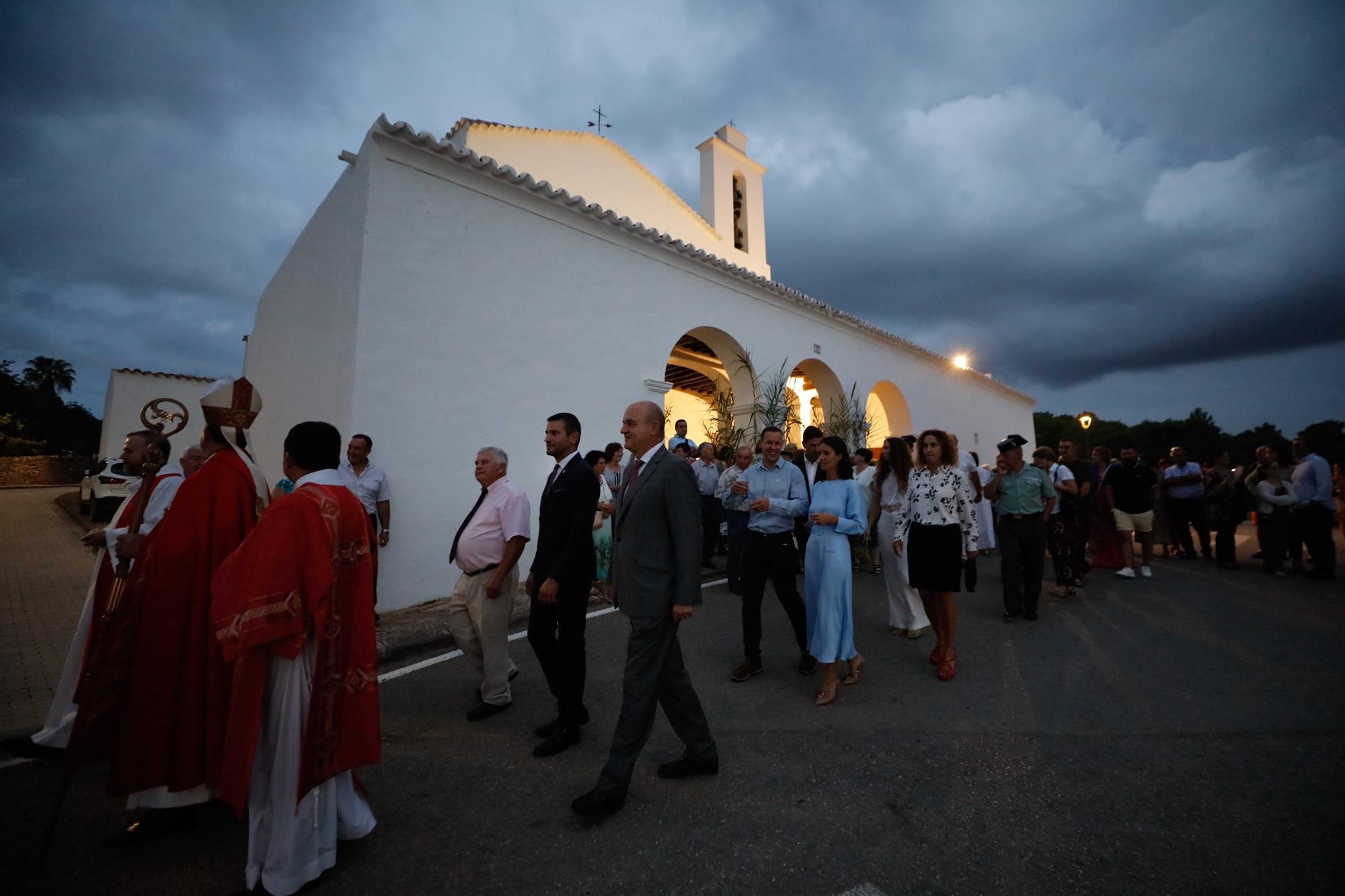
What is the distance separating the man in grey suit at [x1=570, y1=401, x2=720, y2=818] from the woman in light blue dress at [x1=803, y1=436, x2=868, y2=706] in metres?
1.26

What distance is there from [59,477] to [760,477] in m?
43.9

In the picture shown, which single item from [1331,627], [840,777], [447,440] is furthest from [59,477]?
[1331,627]

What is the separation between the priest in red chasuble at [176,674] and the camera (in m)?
2.39

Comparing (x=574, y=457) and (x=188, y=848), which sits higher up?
(x=574, y=457)

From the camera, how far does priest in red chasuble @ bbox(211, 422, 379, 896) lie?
2.12 metres

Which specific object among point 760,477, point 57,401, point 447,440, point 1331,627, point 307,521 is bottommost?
point 1331,627

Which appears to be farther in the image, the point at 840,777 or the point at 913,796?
→ the point at 840,777

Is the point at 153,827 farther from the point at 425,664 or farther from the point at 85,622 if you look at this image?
the point at 425,664

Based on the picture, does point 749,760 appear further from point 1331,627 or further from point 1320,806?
point 1331,627

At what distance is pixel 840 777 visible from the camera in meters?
2.86

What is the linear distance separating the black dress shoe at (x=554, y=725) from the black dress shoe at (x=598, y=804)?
0.75 meters

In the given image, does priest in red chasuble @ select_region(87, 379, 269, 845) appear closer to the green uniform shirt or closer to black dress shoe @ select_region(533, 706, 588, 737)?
black dress shoe @ select_region(533, 706, 588, 737)

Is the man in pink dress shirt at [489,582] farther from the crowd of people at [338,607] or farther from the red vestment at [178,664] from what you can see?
the red vestment at [178,664]

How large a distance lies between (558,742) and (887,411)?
14936mm
